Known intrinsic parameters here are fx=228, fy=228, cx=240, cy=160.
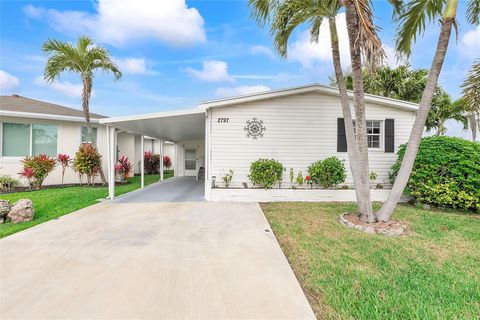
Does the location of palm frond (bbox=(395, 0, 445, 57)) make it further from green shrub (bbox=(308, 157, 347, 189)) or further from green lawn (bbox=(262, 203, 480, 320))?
green lawn (bbox=(262, 203, 480, 320))

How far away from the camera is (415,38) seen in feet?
18.5

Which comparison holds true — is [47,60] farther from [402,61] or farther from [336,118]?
[402,61]

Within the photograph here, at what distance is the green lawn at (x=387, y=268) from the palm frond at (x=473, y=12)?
503 cm

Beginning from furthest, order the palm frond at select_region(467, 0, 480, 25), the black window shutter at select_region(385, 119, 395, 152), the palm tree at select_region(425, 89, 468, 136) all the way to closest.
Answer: the palm tree at select_region(425, 89, 468, 136)
the black window shutter at select_region(385, 119, 395, 152)
the palm frond at select_region(467, 0, 480, 25)

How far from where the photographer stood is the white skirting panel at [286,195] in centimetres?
708

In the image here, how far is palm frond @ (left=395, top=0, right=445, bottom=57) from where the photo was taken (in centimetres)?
515

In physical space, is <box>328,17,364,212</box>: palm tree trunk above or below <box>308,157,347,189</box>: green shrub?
above

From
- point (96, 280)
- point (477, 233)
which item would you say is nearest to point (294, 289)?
point (96, 280)

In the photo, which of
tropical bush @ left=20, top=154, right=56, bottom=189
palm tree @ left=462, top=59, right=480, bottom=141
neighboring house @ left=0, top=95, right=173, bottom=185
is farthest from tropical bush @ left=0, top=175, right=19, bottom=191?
palm tree @ left=462, top=59, right=480, bottom=141

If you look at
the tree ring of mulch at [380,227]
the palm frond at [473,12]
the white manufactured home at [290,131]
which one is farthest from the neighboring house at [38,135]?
the palm frond at [473,12]

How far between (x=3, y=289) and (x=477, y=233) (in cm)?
733

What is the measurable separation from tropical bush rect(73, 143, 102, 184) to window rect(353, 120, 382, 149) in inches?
421

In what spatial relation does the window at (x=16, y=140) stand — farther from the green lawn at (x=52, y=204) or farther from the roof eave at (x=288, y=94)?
the roof eave at (x=288, y=94)

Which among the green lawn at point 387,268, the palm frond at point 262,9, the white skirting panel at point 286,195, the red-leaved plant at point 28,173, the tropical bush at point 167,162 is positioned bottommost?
the green lawn at point 387,268
